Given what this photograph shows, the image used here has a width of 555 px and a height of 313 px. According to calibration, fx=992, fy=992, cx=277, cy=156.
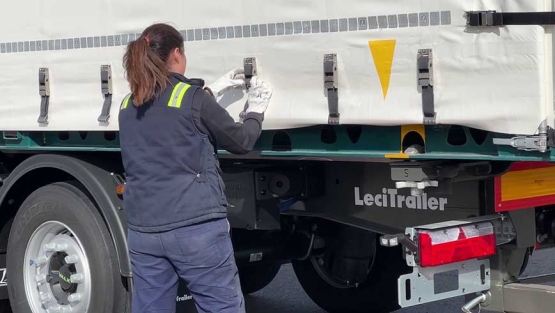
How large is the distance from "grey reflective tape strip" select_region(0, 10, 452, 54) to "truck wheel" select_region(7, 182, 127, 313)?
82 centimetres

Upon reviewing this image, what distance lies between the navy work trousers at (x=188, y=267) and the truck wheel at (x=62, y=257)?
81cm

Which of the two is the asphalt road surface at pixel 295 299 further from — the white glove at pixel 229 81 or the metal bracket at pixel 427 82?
the metal bracket at pixel 427 82

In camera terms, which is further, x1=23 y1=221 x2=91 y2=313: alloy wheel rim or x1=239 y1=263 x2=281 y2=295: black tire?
x1=239 y1=263 x2=281 y2=295: black tire

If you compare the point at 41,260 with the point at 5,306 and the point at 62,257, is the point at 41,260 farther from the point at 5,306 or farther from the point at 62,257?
the point at 5,306

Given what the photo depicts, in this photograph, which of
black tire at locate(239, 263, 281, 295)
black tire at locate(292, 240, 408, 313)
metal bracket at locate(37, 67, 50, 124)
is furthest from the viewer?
black tire at locate(239, 263, 281, 295)

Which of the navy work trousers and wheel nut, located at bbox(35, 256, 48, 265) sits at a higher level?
the navy work trousers

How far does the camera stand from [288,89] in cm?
442

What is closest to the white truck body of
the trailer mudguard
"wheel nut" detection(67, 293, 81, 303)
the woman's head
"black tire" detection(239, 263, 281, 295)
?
the trailer mudguard

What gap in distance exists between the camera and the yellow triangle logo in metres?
4.05

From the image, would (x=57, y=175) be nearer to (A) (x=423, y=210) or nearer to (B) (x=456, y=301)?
(A) (x=423, y=210)

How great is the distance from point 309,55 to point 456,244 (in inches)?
40.9

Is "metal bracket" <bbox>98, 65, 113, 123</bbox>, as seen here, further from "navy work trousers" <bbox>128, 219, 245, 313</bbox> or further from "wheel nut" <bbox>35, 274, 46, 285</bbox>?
"wheel nut" <bbox>35, 274, 46, 285</bbox>

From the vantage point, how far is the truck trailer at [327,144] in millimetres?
3846

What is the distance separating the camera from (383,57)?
407cm
